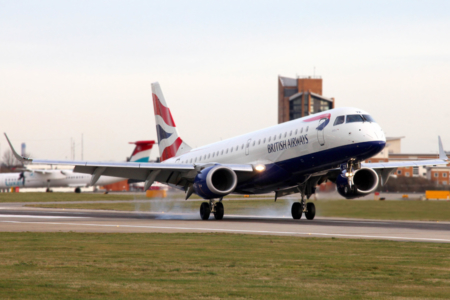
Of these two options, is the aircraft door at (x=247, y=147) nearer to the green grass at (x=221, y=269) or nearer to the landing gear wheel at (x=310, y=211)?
the landing gear wheel at (x=310, y=211)

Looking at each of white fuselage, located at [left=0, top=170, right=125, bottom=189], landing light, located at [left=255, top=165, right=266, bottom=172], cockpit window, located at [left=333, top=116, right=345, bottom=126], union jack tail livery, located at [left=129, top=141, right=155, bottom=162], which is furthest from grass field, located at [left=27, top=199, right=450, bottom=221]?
white fuselage, located at [left=0, top=170, right=125, bottom=189]

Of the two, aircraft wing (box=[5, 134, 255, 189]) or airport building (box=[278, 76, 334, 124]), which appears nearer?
aircraft wing (box=[5, 134, 255, 189])

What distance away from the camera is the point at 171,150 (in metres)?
40.9

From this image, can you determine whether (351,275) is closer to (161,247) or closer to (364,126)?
(161,247)

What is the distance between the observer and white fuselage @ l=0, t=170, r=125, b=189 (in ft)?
358

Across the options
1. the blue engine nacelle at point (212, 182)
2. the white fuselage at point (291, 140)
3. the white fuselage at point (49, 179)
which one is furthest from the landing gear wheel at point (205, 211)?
the white fuselage at point (49, 179)

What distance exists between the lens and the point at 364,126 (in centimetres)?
2709

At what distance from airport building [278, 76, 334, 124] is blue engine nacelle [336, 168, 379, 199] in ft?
447

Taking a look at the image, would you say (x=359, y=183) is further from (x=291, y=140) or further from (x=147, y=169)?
(x=147, y=169)

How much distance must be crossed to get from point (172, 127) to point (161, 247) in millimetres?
25516

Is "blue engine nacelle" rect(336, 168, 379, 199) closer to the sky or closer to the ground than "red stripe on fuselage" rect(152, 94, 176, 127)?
closer to the ground

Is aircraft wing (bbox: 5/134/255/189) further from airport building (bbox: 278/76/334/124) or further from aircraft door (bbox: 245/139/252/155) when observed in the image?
airport building (bbox: 278/76/334/124)

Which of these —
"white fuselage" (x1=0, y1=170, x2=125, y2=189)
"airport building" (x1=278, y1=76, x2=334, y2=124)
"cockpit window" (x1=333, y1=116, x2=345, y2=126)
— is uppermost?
"airport building" (x1=278, y1=76, x2=334, y2=124)

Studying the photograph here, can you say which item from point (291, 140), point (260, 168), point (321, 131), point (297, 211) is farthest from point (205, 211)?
point (321, 131)
